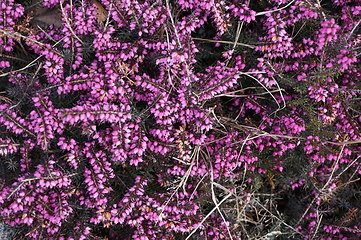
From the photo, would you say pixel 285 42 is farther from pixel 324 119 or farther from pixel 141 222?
pixel 141 222

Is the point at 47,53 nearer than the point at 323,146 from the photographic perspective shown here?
Yes

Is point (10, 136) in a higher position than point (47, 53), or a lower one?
lower

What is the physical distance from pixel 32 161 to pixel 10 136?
277mm

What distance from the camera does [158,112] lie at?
263 centimetres

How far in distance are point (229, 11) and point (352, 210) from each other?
7.51 ft

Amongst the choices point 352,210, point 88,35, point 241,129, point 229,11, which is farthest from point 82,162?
point 352,210

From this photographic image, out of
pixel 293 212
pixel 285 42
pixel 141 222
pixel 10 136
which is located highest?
pixel 285 42

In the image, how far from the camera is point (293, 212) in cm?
376

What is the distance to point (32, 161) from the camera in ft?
9.41

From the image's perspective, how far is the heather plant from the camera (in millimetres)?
2625

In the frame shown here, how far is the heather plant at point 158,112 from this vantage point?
262 centimetres

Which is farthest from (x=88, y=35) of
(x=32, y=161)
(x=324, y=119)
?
(x=324, y=119)

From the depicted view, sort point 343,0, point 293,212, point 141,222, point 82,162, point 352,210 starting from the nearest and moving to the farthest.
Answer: point 82,162 → point 141,222 → point 343,0 → point 352,210 → point 293,212

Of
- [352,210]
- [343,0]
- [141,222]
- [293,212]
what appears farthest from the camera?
[293,212]
